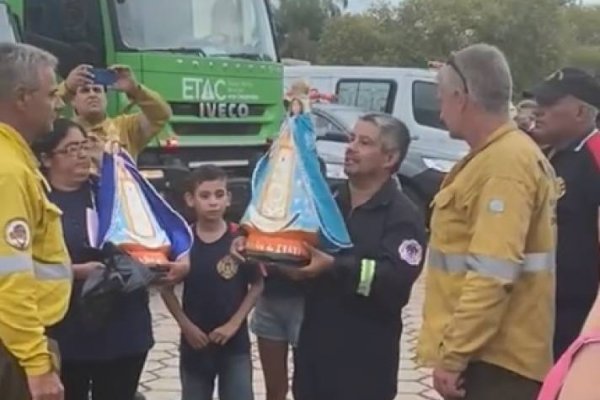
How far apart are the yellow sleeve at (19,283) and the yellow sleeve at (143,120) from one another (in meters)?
2.40

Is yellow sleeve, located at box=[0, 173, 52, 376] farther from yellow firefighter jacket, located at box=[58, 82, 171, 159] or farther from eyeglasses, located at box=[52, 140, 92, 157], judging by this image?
yellow firefighter jacket, located at box=[58, 82, 171, 159]

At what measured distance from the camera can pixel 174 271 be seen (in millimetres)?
4352

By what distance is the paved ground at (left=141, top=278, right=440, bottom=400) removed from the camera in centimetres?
667

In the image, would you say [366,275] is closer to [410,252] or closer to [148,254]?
[410,252]

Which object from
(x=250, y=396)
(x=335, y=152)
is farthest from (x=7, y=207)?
(x=335, y=152)

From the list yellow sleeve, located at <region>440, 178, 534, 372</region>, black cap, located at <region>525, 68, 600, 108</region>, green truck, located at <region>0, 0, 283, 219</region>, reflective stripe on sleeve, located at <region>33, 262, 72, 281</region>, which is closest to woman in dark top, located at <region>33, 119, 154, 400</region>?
reflective stripe on sleeve, located at <region>33, 262, 72, 281</region>

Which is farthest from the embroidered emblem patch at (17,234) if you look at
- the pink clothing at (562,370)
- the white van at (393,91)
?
the white van at (393,91)

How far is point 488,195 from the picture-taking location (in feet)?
11.8

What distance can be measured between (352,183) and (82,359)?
1.28 metres

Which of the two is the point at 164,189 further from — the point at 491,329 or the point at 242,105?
the point at 491,329

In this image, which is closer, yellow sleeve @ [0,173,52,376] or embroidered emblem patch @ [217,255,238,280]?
yellow sleeve @ [0,173,52,376]

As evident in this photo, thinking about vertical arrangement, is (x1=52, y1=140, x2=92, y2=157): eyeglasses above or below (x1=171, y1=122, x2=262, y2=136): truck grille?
above

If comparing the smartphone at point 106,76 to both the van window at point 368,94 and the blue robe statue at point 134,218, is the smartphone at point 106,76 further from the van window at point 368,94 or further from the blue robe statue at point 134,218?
the van window at point 368,94

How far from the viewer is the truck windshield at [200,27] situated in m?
10.3
